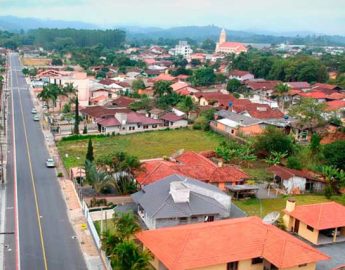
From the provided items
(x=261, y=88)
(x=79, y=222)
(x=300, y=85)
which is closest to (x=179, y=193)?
(x=79, y=222)

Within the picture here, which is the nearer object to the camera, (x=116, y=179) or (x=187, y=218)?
(x=187, y=218)

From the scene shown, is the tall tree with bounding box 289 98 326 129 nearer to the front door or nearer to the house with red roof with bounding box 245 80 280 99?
the house with red roof with bounding box 245 80 280 99

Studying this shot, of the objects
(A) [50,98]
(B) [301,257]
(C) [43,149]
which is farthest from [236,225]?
(A) [50,98]

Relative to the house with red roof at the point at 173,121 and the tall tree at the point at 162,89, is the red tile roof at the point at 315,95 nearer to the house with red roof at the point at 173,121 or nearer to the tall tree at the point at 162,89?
the tall tree at the point at 162,89

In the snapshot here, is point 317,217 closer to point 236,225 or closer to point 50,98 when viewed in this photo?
point 236,225

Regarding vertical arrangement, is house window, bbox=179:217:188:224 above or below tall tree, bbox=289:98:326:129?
below

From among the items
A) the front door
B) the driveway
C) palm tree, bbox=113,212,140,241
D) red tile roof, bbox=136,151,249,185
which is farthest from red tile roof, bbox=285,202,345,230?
palm tree, bbox=113,212,140,241
